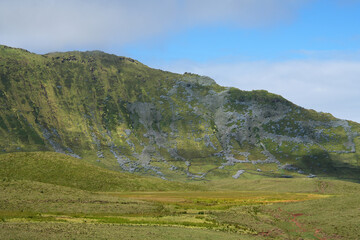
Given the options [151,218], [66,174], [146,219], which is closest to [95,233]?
[146,219]

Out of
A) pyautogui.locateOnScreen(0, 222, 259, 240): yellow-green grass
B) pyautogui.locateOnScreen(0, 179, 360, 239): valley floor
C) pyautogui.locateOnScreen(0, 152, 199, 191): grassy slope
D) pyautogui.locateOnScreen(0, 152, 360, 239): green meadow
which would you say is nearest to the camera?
pyautogui.locateOnScreen(0, 222, 259, 240): yellow-green grass

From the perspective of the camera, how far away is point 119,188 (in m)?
139

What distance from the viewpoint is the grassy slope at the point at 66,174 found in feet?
439

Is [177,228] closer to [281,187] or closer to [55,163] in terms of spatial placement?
[55,163]

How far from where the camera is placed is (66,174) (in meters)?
140

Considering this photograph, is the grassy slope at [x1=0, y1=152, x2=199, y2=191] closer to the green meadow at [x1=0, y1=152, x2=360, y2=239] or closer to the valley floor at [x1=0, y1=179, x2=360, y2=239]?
the green meadow at [x1=0, y1=152, x2=360, y2=239]

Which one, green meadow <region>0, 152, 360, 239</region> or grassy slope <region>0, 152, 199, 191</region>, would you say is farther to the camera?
grassy slope <region>0, 152, 199, 191</region>

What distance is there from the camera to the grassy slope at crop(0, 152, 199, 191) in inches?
5271

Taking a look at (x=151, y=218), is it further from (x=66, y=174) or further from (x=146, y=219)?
(x=66, y=174)

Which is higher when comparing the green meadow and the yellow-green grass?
the yellow-green grass

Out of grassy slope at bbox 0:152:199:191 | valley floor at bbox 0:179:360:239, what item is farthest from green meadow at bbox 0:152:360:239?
grassy slope at bbox 0:152:199:191

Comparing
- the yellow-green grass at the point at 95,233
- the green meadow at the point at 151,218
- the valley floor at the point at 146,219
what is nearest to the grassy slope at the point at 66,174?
the green meadow at the point at 151,218

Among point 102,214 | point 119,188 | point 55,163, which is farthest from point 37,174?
point 102,214

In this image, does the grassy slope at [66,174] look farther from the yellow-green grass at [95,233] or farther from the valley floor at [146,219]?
the yellow-green grass at [95,233]
